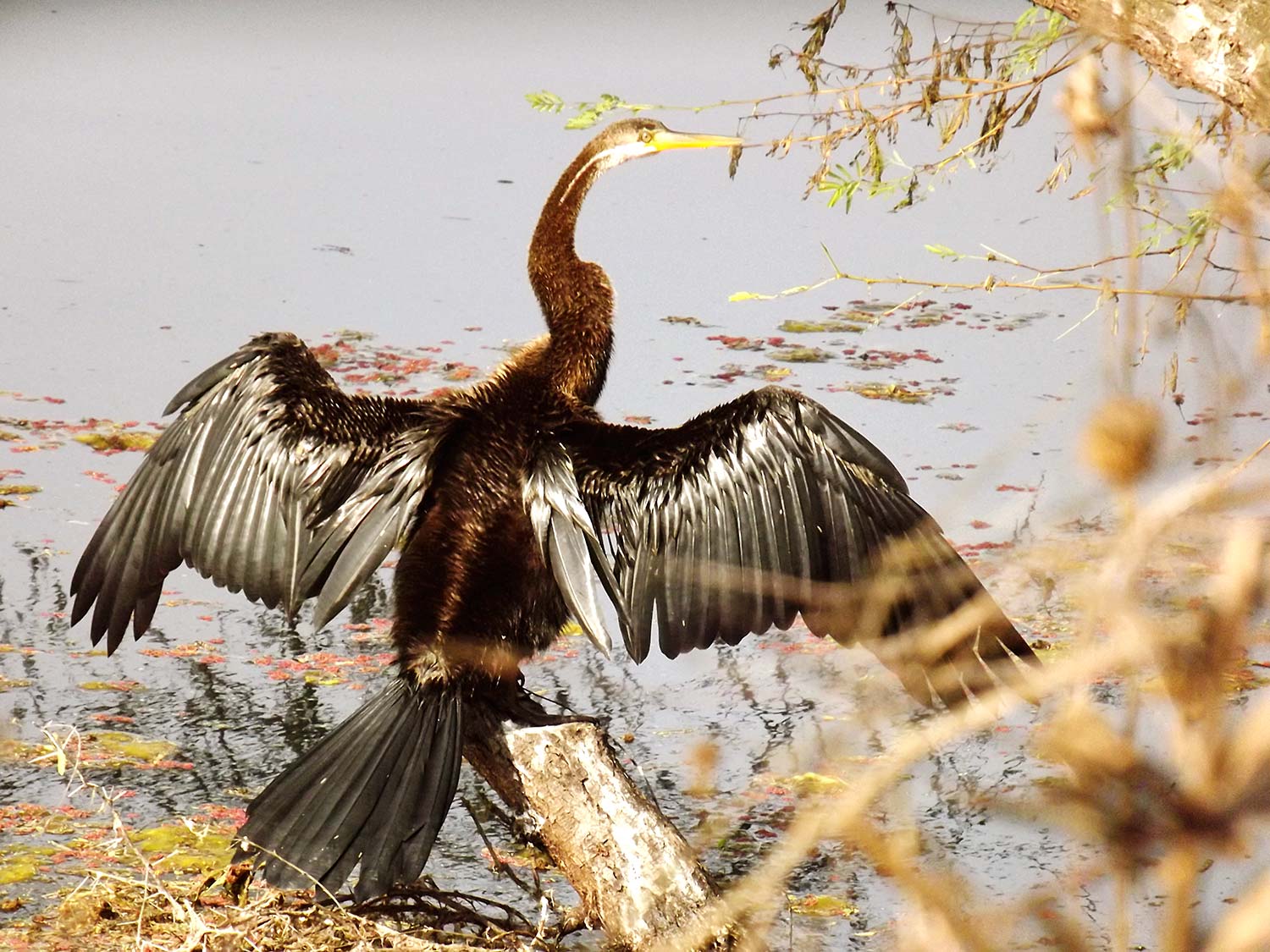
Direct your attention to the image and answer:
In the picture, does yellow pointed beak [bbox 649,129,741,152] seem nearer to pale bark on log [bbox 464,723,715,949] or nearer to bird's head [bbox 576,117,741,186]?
bird's head [bbox 576,117,741,186]

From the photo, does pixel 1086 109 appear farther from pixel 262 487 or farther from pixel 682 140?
pixel 682 140

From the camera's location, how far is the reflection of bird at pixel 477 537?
95.7 inches

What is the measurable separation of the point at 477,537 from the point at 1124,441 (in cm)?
217

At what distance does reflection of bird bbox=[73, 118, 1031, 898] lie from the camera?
7.97 feet

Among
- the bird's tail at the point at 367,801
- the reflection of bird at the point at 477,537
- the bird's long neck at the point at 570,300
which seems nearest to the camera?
the bird's tail at the point at 367,801

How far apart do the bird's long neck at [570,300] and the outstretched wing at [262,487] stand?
341 millimetres

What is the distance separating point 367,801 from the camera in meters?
2.40

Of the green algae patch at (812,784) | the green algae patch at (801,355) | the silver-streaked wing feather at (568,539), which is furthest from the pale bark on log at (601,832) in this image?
the green algae patch at (801,355)

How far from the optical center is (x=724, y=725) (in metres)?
3.55

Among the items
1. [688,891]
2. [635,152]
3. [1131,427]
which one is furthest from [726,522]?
[1131,427]

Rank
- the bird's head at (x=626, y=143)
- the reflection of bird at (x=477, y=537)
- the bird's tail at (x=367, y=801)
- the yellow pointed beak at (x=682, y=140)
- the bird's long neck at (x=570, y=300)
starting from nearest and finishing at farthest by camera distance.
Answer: the bird's tail at (x=367, y=801), the reflection of bird at (x=477, y=537), the bird's long neck at (x=570, y=300), the bird's head at (x=626, y=143), the yellow pointed beak at (x=682, y=140)

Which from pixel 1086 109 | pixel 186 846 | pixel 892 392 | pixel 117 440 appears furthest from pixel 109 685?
pixel 1086 109

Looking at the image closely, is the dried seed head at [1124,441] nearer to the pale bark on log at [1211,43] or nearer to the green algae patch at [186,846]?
the pale bark on log at [1211,43]

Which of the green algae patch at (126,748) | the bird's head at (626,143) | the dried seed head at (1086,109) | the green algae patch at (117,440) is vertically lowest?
the green algae patch at (126,748)
